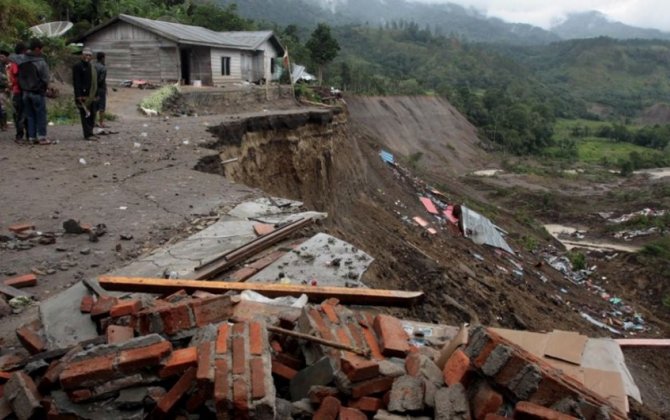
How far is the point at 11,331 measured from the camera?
3.38m

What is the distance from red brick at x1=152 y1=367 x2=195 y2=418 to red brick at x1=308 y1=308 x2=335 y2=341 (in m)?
0.70

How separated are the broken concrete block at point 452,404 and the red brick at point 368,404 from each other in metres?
0.27

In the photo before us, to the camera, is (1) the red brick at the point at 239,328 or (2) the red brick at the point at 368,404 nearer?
(2) the red brick at the point at 368,404

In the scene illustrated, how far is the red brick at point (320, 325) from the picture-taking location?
109 inches

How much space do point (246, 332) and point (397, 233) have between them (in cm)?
1159

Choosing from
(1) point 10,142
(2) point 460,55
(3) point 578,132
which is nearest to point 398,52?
(2) point 460,55

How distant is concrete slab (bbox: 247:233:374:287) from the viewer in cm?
430

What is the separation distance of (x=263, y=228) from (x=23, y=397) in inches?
120

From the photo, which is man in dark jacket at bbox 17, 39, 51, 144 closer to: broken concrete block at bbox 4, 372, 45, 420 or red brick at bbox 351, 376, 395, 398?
broken concrete block at bbox 4, 372, 45, 420

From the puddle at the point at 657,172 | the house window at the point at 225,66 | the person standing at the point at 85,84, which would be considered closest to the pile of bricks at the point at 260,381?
the person standing at the point at 85,84

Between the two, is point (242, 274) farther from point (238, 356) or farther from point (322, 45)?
point (322, 45)

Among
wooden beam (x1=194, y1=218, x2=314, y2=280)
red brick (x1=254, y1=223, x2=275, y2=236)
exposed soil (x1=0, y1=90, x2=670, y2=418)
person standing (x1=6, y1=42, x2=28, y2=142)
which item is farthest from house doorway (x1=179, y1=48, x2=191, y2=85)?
wooden beam (x1=194, y1=218, x2=314, y2=280)

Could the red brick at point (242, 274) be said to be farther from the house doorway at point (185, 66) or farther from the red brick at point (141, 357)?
the house doorway at point (185, 66)

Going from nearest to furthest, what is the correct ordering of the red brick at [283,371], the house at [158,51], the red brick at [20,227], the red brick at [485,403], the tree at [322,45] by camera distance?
the red brick at [485,403]
the red brick at [283,371]
the red brick at [20,227]
the house at [158,51]
the tree at [322,45]
